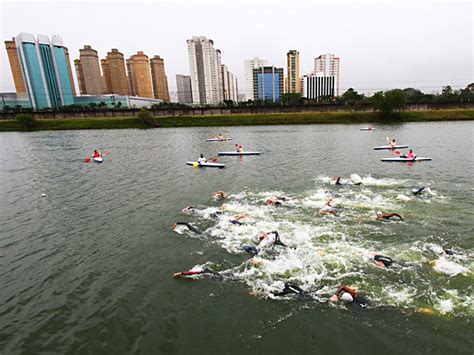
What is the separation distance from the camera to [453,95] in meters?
138

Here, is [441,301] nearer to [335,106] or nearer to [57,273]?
[57,273]

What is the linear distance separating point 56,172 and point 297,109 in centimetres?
9980

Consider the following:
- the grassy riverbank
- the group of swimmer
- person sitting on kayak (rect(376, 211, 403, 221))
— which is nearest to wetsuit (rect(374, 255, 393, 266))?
the group of swimmer

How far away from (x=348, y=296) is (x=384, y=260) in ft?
11.9

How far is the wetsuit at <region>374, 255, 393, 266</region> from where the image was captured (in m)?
13.4

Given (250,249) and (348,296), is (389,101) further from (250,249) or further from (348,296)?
(348,296)

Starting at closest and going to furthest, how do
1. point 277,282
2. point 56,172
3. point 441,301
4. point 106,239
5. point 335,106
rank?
1. point 441,301
2. point 277,282
3. point 106,239
4. point 56,172
5. point 335,106

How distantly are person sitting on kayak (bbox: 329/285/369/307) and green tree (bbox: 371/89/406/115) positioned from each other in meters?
98.3

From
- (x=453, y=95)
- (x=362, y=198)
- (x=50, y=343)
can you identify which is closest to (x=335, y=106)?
(x=453, y=95)

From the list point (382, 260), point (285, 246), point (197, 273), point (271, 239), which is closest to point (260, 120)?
point (271, 239)

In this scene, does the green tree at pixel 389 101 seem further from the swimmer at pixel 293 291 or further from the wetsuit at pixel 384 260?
the swimmer at pixel 293 291

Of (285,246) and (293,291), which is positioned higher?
(285,246)

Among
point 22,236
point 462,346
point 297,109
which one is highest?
point 297,109

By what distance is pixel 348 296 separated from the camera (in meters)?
11.2
